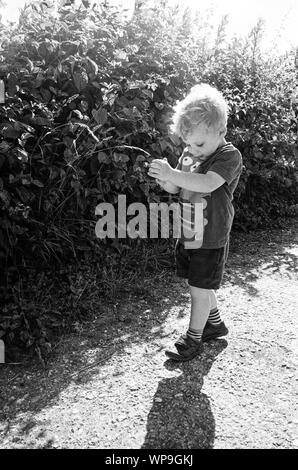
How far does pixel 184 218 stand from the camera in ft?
9.55

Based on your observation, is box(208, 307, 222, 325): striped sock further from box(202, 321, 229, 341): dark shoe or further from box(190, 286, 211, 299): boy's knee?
box(190, 286, 211, 299): boy's knee

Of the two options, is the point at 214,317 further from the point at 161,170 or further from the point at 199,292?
the point at 161,170

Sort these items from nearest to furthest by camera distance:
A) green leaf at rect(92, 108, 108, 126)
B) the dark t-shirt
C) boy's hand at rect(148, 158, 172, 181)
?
boy's hand at rect(148, 158, 172, 181)
the dark t-shirt
green leaf at rect(92, 108, 108, 126)

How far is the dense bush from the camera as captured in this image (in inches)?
123

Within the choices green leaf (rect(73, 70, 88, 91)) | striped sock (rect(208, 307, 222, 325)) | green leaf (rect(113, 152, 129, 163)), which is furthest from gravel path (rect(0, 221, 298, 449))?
green leaf (rect(73, 70, 88, 91))

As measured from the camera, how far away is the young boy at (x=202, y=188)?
8.68ft

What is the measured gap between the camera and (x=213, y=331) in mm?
3193

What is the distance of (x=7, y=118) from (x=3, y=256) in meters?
0.83

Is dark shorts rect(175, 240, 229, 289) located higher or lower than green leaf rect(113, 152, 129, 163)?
lower

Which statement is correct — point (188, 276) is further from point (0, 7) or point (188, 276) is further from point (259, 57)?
point (259, 57)

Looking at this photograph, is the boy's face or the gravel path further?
the boy's face

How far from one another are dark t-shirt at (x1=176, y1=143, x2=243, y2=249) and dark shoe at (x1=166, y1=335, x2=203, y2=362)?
55 cm

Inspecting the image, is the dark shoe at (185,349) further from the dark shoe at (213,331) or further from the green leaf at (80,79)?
the green leaf at (80,79)
